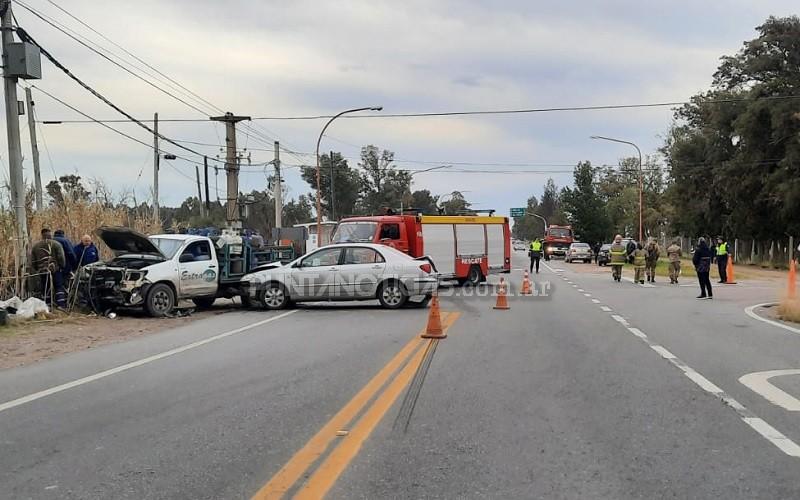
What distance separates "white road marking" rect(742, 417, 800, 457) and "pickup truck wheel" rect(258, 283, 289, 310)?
11.5m

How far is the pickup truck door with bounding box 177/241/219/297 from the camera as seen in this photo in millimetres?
16328

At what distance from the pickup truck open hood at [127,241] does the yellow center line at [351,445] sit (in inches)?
361

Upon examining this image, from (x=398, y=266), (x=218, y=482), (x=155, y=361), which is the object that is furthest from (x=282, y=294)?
(x=218, y=482)

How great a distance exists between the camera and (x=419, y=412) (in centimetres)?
670

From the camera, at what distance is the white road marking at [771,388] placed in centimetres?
707

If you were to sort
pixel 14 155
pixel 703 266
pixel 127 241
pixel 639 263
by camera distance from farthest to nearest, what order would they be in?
pixel 639 263 → pixel 703 266 → pixel 127 241 → pixel 14 155

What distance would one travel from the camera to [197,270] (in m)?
16.7

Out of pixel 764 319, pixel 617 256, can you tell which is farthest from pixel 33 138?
pixel 764 319

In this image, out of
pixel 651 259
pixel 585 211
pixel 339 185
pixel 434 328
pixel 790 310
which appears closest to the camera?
pixel 434 328

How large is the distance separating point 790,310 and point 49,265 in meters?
14.7

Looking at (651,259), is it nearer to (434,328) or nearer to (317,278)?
(317,278)

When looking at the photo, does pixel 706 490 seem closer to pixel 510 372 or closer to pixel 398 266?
pixel 510 372

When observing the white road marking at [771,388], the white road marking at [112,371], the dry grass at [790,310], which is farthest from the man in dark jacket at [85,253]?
the dry grass at [790,310]

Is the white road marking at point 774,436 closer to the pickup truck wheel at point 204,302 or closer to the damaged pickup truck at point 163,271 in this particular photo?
the damaged pickup truck at point 163,271
